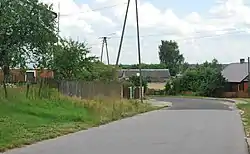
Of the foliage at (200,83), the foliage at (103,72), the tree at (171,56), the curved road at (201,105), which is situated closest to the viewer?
the curved road at (201,105)

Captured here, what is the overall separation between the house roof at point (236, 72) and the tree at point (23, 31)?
6493 cm

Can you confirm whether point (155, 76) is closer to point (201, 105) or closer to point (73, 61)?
point (201, 105)

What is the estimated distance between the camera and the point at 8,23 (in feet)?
85.4

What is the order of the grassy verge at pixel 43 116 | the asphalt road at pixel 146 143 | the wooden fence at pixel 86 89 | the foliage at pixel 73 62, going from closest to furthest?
the asphalt road at pixel 146 143
the grassy verge at pixel 43 116
the wooden fence at pixel 86 89
the foliage at pixel 73 62

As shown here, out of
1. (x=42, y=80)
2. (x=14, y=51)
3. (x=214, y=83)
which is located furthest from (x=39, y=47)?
(x=214, y=83)

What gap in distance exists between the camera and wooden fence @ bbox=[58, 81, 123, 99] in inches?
1473

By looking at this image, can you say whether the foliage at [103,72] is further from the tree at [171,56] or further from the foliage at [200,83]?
the tree at [171,56]

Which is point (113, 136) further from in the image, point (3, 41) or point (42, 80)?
point (42, 80)

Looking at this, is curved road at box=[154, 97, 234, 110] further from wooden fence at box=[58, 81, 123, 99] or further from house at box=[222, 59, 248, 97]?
house at box=[222, 59, 248, 97]

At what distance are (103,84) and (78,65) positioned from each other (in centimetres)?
252

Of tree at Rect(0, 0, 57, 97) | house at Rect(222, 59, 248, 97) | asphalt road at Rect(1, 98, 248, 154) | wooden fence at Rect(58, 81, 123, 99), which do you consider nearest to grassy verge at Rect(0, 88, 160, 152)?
asphalt road at Rect(1, 98, 248, 154)

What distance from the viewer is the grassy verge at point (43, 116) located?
61.4ft

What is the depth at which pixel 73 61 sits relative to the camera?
45031 millimetres

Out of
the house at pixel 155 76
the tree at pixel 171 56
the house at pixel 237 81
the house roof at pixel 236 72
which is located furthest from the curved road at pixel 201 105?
the tree at pixel 171 56
